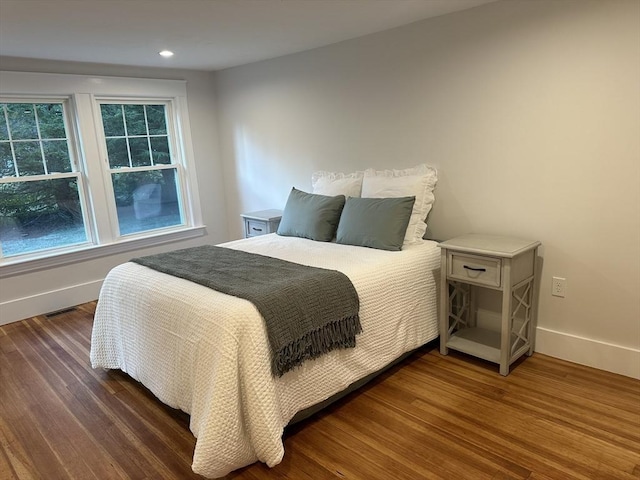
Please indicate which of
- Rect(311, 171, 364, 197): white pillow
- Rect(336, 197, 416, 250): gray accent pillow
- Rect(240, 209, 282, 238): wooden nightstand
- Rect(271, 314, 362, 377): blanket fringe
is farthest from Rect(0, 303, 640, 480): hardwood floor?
Rect(240, 209, 282, 238): wooden nightstand

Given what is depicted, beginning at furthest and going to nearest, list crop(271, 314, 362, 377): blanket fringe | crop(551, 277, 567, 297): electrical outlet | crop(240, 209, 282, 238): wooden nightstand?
crop(240, 209, 282, 238): wooden nightstand → crop(551, 277, 567, 297): electrical outlet → crop(271, 314, 362, 377): blanket fringe

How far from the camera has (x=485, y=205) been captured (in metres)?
2.91

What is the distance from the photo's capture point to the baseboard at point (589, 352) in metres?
2.47

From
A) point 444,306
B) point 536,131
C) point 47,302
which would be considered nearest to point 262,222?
point 444,306

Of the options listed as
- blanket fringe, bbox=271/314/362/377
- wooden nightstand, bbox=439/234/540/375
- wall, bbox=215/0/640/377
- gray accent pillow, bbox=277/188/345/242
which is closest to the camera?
blanket fringe, bbox=271/314/362/377

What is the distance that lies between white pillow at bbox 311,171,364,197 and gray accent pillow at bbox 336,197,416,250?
0.37 meters

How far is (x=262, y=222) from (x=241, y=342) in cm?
229

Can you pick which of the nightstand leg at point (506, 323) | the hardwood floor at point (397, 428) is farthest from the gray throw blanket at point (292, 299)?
the nightstand leg at point (506, 323)

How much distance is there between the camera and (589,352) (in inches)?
103

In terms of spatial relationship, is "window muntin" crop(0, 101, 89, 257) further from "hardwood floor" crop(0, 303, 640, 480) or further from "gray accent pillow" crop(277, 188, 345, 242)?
"gray accent pillow" crop(277, 188, 345, 242)

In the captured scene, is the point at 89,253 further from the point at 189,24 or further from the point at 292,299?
the point at 292,299

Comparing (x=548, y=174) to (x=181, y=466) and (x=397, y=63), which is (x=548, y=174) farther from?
(x=181, y=466)

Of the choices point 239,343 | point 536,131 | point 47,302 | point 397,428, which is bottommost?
point 397,428

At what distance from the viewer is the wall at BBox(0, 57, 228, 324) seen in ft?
12.3
